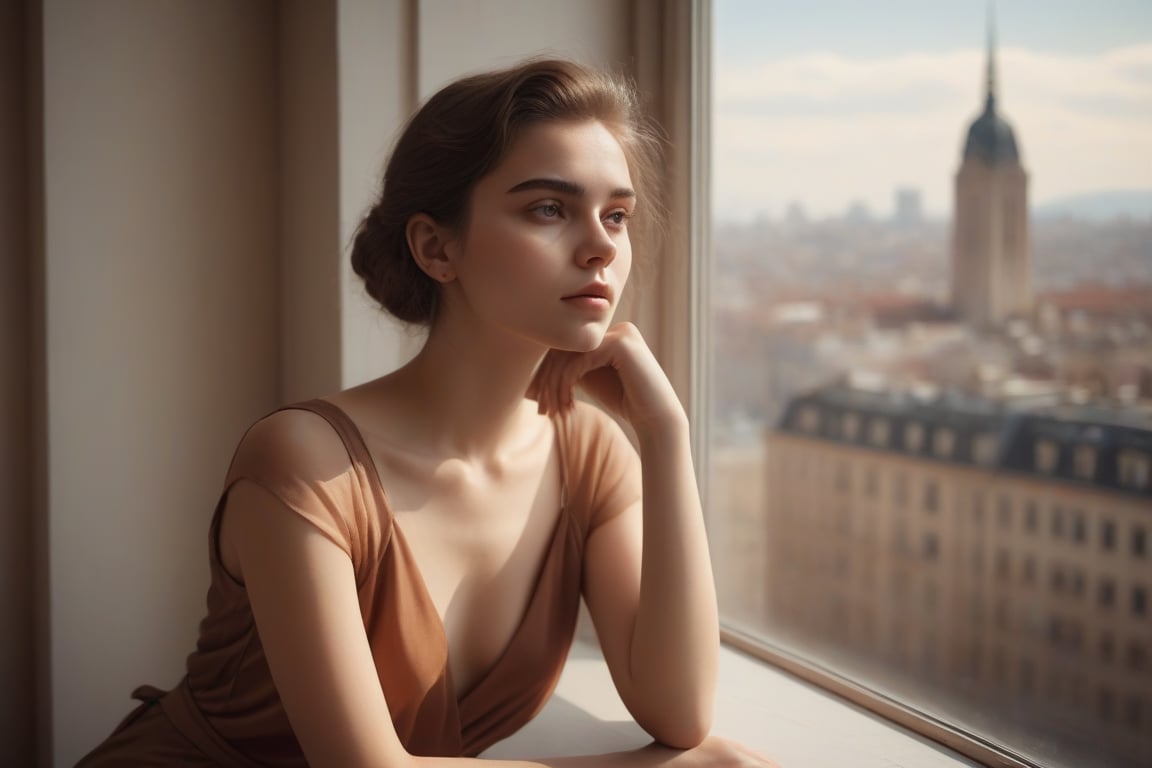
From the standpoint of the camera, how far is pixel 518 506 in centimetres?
140

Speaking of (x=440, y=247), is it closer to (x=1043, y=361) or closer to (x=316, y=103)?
(x=316, y=103)

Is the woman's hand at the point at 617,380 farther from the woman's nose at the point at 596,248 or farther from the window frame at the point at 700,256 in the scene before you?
the window frame at the point at 700,256

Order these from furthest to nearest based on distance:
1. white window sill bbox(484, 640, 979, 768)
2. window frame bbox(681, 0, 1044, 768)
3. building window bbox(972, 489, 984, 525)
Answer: window frame bbox(681, 0, 1044, 768) → building window bbox(972, 489, 984, 525) → white window sill bbox(484, 640, 979, 768)

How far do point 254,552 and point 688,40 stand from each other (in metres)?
1.22

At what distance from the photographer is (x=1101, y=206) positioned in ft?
4.33

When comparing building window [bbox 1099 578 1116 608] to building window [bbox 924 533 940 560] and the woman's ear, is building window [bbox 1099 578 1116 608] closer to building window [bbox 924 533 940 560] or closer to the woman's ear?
building window [bbox 924 533 940 560]

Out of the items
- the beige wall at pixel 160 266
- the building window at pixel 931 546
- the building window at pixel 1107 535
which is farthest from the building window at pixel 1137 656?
the beige wall at pixel 160 266

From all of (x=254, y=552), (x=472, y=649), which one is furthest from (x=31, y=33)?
(x=472, y=649)

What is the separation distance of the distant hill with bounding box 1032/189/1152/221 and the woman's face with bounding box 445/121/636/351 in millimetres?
612

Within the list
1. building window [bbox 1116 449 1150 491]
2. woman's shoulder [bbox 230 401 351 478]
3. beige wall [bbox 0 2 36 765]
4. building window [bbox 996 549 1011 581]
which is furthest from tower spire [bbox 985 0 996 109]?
beige wall [bbox 0 2 36 765]

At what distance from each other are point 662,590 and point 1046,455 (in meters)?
0.57

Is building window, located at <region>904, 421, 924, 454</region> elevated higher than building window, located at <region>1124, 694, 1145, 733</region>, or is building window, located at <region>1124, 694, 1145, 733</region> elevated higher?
building window, located at <region>904, 421, 924, 454</region>

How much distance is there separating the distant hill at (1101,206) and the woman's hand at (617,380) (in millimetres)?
567

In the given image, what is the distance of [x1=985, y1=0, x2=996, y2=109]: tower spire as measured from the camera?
1.50 m
